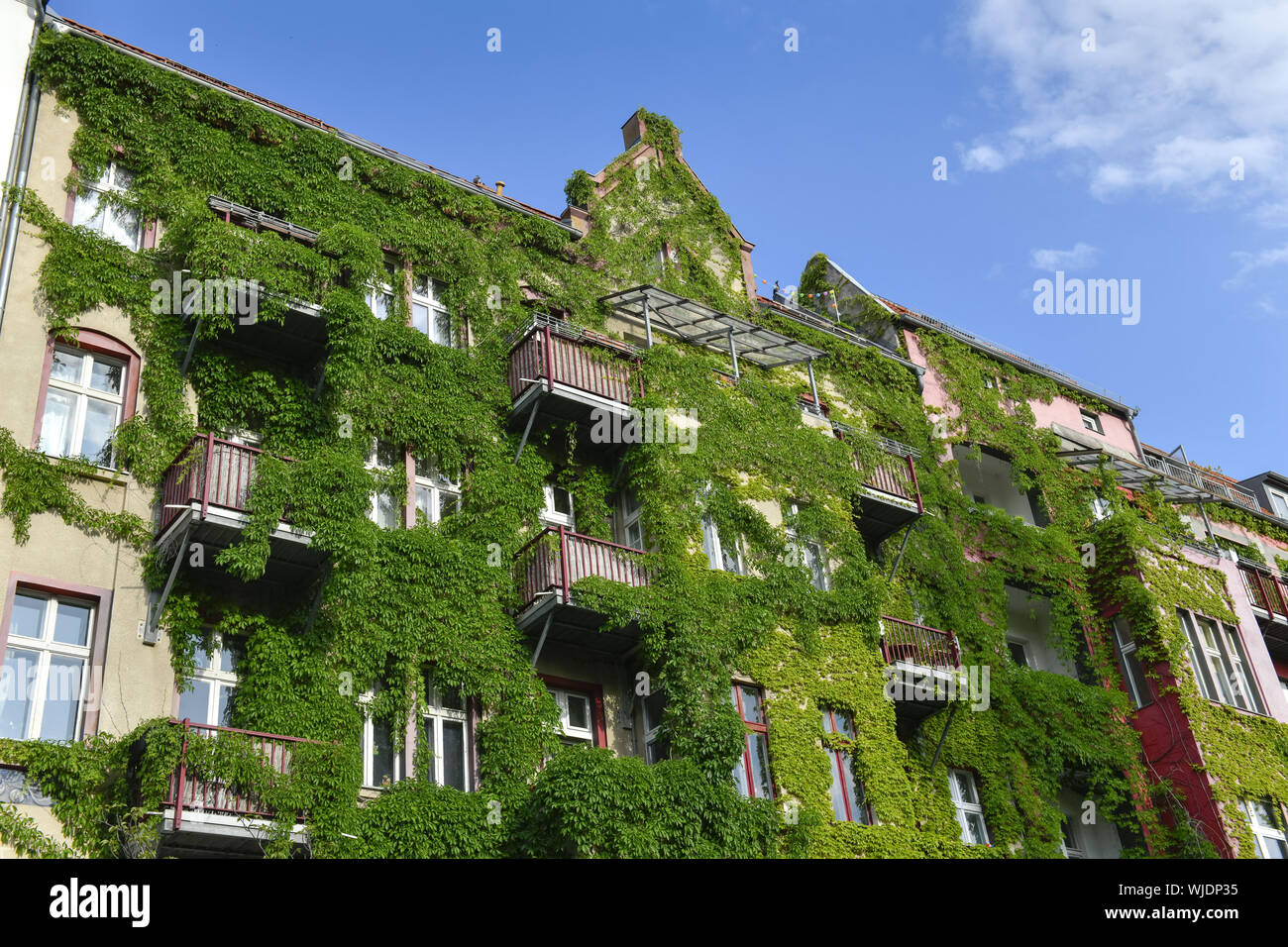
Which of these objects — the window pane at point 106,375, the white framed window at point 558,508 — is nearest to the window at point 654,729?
the white framed window at point 558,508

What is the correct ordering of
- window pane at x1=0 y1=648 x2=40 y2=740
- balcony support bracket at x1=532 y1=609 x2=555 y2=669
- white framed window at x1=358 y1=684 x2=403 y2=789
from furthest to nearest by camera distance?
1. balcony support bracket at x1=532 y1=609 x2=555 y2=669
2. white framed window at x1=358 y1=684 x2=403 y2=789
3. window pane at x1=0 y1=648 x2=40 y2=740

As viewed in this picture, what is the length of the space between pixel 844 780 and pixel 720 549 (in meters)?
4.88

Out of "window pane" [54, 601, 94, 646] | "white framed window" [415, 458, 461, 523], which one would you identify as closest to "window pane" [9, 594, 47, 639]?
"window pane" [54, 601, 94, 646]

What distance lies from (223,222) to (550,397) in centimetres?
646

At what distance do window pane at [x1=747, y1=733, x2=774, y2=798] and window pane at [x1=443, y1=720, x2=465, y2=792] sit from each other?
522 cm

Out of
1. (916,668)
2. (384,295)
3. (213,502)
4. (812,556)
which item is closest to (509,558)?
(213,502)

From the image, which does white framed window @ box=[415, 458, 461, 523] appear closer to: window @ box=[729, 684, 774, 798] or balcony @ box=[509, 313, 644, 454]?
balcony @ box=[509, 313, 644, 454]

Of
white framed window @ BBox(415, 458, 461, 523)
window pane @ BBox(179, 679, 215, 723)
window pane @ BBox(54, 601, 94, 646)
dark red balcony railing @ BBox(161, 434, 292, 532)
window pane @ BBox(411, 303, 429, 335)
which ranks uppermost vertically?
window pane @ BBox(411, 303, 429, 335)

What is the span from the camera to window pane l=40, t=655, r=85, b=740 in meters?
17.1

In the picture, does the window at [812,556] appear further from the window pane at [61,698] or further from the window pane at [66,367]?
the window pane at [61,698]

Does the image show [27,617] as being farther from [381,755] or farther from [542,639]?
[542,639]

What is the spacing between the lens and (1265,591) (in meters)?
34.8

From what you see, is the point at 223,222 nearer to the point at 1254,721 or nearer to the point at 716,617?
the point at 716,617

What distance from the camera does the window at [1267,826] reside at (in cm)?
2798
